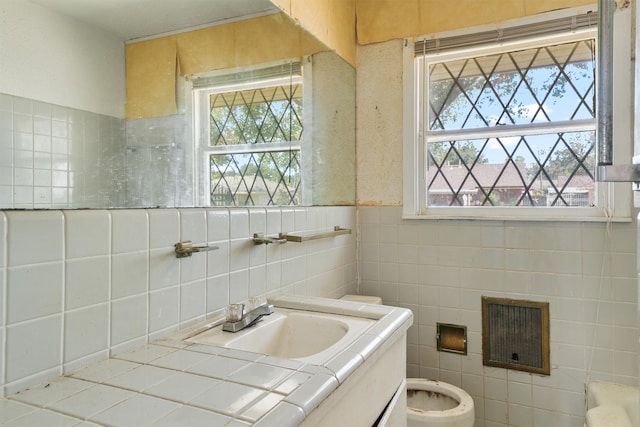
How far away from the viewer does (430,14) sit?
2.11 m

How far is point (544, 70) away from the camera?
196cm

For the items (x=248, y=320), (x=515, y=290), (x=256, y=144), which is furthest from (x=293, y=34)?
(x=515, y=290)

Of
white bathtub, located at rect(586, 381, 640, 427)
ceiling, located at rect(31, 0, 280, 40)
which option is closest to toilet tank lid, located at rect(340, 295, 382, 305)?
white bathtub, located at rect(586, 381, 640, 427)

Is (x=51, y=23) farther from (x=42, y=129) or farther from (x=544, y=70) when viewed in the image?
(x=544, y=70)

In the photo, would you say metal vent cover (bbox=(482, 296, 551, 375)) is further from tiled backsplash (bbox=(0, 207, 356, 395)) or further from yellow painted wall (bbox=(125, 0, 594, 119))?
yellow painted wall (bbox=(125, 0, 594, 119))

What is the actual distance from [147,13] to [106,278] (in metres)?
0.74

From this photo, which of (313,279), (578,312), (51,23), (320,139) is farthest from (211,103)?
(578,312)

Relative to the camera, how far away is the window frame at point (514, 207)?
1.75 m

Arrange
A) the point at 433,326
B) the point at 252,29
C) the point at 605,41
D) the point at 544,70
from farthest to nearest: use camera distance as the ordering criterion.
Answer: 1. the point at 433,326
2. the point at 544,70
3. the point at 252,29
4. the point at 605,41

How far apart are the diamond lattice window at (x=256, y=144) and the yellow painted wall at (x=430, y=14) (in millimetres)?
747

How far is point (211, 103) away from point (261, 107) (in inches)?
12.4

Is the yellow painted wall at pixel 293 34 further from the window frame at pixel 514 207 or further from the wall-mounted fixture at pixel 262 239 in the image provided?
the wall-mounted fixture at pixel 262 239

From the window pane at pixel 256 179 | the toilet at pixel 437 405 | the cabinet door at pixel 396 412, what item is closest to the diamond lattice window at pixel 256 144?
the window pane at pixel 256 179

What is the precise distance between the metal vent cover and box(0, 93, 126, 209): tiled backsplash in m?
1.82
